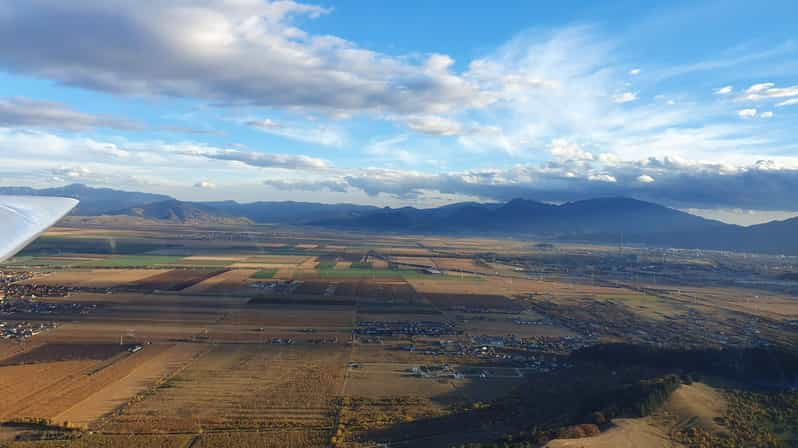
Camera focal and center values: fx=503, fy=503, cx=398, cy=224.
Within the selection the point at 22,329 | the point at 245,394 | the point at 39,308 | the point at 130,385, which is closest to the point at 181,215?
the point at 39,308

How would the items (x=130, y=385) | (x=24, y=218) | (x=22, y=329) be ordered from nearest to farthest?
1. (x=24, y=218)
2. (x=130, y=385)
3. (x=22, y=329)

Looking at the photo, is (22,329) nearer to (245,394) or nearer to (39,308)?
(39,308)

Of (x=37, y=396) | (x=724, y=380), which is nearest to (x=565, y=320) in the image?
(x=724, y=380)

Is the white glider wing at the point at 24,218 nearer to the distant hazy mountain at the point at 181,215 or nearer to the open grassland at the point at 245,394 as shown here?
the open grassland at the point at 245,394

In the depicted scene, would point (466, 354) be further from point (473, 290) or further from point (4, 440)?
point (473, 290)

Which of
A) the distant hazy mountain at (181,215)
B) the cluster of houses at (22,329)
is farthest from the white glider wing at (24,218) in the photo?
the distant hazy mountain at (181,215)

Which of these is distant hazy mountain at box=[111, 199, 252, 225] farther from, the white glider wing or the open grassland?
the white glider wing

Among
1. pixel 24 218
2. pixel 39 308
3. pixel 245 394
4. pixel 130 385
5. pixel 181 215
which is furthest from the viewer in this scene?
pixel 181 215
